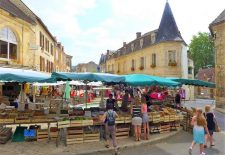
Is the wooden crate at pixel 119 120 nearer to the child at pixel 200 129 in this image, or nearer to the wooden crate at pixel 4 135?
the child at pixel 200 129

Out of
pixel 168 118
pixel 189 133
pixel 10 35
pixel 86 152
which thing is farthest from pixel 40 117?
pixel 10 35

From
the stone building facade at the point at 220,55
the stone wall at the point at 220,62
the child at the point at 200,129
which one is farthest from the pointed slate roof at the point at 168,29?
the child at the point at 200,129

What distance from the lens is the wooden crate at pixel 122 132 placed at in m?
11.9

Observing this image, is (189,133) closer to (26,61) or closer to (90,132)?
(90,132)

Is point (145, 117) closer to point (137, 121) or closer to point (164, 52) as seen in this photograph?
point (137, 121)

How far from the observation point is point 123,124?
12.3 meters

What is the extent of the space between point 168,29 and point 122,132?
99.6 feet

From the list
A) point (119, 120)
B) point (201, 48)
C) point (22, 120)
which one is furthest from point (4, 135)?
point (201, 48)

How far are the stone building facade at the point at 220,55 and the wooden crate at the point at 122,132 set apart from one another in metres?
16.8

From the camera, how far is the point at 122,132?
12047mm

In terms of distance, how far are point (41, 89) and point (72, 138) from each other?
73.9 ft

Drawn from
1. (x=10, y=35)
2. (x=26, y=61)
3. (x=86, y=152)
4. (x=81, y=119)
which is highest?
(x=10, y=35)

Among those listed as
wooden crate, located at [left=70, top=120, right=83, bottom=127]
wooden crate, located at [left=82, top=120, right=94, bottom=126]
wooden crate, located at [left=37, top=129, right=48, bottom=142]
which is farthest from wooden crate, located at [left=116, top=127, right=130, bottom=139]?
wooden crate, located at [left=37, top=129, right=48, bottom=142]

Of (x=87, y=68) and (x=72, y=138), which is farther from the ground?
(x=87, y=68)
